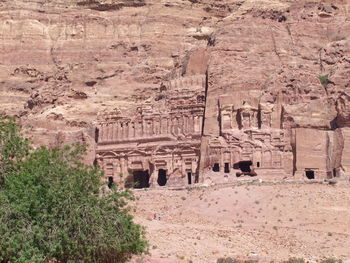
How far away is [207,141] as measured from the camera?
6731cm

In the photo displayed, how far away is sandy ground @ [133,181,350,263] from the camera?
46031 millimetres

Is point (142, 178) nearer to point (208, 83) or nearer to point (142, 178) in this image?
point (142, 178)

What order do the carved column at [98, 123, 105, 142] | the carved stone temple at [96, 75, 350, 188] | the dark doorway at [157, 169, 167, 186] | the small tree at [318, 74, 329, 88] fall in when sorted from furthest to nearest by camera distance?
1. the carved column at [98, 123, 105, 142]
2. the dark doorway at [157, 169, 167, 186]
3. the small tree at [318, 74, 329, 88]
4. the carved stone temple at [96, 75, 350, 188]

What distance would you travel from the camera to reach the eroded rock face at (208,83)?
214ft

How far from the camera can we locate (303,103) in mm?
66062

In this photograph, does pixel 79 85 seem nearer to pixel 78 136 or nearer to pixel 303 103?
pixel 78 136

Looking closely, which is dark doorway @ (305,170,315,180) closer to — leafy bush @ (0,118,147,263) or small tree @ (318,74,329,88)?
small tree @ (318,74,329,88)

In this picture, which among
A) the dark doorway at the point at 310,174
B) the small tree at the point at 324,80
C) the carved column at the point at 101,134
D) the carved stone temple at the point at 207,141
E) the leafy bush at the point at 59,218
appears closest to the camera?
the leafy bush at the point at 59,218

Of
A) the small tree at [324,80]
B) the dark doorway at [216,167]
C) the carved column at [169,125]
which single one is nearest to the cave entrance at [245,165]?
the dark doorway at [216,167]

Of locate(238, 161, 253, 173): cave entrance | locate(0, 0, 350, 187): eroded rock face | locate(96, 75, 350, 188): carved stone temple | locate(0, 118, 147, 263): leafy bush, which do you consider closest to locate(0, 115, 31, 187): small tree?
locate(0, 118, 147, 263): leafy bush

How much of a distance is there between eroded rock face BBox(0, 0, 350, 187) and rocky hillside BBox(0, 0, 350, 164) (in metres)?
0.14

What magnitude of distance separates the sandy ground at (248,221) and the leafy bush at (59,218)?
4.55 meters

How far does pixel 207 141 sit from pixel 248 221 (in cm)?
1519

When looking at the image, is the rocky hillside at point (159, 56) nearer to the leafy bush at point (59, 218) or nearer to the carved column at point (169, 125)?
the carved column at point (169, 125)
